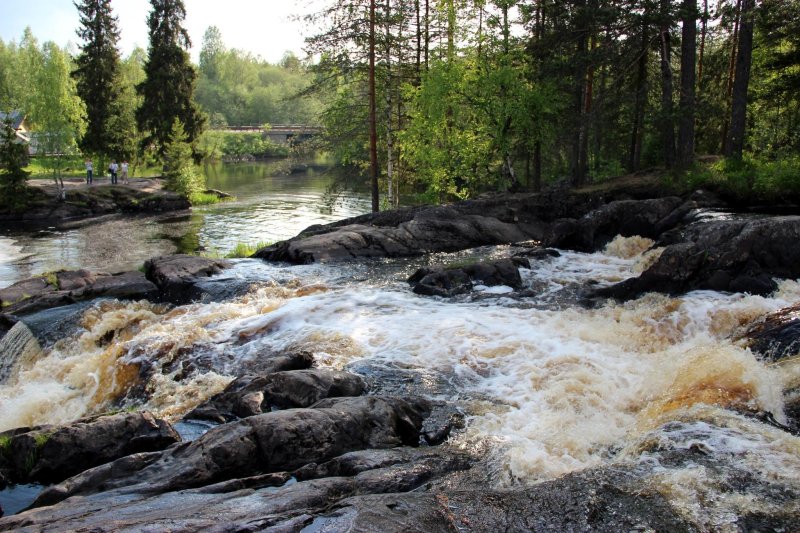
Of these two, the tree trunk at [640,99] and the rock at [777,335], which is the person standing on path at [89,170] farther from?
the rock at [777,335]

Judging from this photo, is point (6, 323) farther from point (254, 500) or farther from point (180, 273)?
point (254, 500)

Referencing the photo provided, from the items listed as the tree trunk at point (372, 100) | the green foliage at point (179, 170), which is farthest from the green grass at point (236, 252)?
the green foliage at point (179, 170)

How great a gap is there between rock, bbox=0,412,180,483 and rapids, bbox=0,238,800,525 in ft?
4.32

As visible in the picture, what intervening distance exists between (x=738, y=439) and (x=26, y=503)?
8703 millimetres

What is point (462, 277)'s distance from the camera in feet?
51.6

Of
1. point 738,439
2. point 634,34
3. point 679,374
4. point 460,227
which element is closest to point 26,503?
point 738,439

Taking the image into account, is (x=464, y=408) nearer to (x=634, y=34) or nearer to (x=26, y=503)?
(x=26, y=503)

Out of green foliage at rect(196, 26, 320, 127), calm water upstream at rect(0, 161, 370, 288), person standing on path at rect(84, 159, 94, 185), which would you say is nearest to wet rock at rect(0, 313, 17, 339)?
calm water upstream at rect(0, 161, 370, 288)

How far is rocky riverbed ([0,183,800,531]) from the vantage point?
582cm

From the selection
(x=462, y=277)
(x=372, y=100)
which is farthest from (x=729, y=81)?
(x=462, y=277)

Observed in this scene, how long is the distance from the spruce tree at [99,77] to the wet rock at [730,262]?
147ft

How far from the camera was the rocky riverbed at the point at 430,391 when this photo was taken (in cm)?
582

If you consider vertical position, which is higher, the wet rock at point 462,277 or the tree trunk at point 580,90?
the tree trunk at point 580,90

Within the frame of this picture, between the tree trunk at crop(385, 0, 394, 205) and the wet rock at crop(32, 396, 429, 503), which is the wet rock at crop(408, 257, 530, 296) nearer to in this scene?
the wet rock at crop(32, 396, 429, 503)
